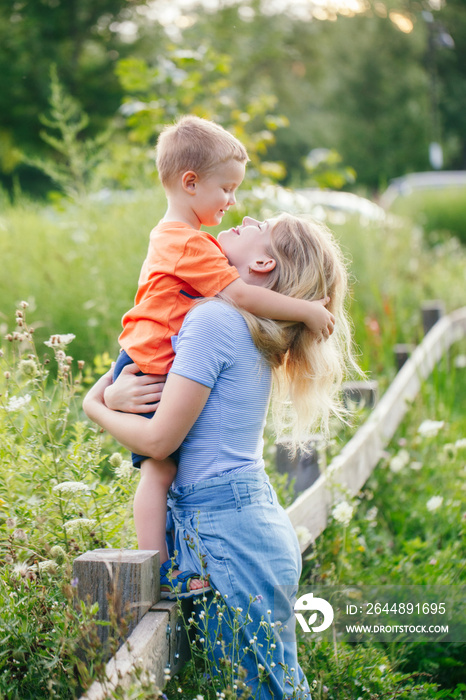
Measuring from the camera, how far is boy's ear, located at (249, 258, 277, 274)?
6.55ft

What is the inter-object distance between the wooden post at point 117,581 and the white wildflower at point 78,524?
240mm

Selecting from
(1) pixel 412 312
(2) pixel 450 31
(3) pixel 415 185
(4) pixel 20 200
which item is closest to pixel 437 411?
(1) pixel 412 312

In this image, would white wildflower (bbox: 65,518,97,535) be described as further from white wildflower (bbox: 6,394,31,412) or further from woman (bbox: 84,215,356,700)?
white wildflower (bbox: 6,394,31,412)

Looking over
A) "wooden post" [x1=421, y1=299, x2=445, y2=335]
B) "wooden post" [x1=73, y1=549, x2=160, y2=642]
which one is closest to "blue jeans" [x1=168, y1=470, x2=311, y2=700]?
"wooden post" [x1=73, y1=549, x2=160, y2=642]

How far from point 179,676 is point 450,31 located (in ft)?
120

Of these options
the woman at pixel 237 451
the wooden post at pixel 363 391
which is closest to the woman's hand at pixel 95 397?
the woman at pixel 237 451

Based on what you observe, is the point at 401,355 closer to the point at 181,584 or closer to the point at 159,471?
the point at 159,471

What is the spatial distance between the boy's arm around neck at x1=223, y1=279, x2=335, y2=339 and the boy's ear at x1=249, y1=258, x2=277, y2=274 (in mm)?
50

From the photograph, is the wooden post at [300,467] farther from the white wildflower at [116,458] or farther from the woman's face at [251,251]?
the woman's face at [251,251]

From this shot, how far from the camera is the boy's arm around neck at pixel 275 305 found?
192 cm

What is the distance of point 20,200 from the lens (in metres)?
6.16

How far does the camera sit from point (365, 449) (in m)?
3.47

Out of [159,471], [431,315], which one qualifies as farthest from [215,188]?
[431,315]

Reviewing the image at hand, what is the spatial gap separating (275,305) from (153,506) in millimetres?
663
